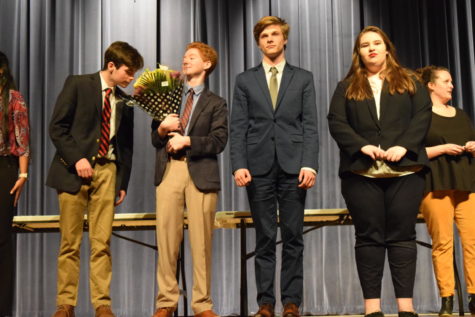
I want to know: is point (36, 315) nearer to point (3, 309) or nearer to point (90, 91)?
point (3, 309)

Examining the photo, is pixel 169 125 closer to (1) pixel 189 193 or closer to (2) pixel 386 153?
(1) pixel 189 193

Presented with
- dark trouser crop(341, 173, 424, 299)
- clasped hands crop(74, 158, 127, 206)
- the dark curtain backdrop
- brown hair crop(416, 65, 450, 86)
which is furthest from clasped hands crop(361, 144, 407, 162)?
the dark curtain backdrop

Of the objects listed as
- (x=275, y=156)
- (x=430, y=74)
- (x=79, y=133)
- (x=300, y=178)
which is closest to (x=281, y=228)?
(x=300, y=178)

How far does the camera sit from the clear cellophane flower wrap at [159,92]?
3602mm

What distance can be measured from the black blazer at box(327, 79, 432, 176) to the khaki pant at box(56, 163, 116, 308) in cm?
140

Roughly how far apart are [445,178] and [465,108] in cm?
251

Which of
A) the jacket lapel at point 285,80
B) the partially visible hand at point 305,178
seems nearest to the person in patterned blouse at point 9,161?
the jacket lapel at point 285,80

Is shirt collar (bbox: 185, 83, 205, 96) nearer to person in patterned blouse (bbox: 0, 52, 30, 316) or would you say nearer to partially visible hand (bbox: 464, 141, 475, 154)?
person in patterned blouse (bbox: 0, 52, 30, 316)

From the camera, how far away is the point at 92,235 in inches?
141

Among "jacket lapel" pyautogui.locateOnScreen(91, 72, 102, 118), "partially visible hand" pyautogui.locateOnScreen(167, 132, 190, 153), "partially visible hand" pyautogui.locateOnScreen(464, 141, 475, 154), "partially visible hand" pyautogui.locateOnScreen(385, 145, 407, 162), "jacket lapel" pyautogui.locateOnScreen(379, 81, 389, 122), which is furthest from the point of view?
"partially visible hand" pyautogui.locateOnScreen(464, 141, 475, 154)

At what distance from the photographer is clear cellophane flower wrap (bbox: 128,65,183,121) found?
360 cm

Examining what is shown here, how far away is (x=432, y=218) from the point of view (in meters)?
4.07

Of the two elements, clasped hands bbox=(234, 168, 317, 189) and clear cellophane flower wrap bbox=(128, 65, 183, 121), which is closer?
clasped hands bbox=(234, 168, 317, 189)

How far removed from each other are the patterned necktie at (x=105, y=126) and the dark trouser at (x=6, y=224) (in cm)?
55
